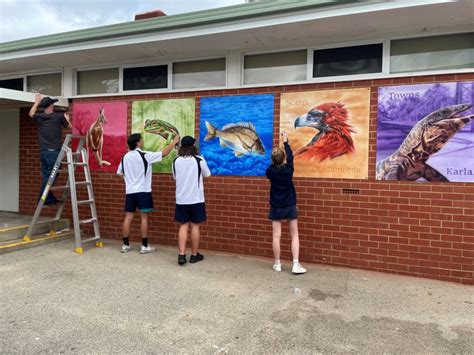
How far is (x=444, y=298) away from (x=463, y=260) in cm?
75

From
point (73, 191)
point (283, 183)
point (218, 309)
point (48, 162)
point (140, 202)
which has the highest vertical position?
point (48, 162)

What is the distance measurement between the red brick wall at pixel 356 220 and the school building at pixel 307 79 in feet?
0.04

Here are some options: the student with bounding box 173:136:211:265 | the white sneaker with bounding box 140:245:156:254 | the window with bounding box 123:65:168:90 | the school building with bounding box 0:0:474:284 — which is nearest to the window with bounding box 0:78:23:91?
the school building with bounding box 0:0:474:284

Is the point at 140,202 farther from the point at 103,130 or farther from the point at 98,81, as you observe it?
the point at 98,81

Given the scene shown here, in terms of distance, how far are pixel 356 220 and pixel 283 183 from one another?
3.76 ft

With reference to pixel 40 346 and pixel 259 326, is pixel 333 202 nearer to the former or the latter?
pixel 259 326

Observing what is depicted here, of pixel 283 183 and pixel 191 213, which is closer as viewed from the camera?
pixel 283 183

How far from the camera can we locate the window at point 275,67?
5734 mm

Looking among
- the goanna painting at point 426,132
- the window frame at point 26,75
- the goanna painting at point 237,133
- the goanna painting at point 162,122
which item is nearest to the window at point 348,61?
the goanna painting at point 426,132

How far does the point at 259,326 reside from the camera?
3.62m

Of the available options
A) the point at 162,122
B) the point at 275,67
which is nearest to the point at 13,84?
the point at 162,122

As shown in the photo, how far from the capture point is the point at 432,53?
503cm

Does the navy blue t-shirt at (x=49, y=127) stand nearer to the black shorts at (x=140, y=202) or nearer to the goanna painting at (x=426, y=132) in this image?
the black shorts at (x=140, y=202)

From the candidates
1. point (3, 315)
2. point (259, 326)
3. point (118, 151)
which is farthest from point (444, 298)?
point (118, 151)
